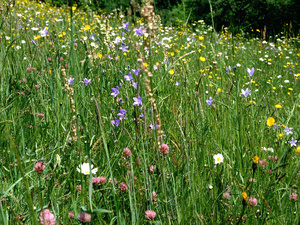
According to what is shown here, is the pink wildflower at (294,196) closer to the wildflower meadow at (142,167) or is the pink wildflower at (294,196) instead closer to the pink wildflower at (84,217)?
the wildflower meadow at (142,167)

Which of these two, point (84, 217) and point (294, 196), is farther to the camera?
point (294, 196)

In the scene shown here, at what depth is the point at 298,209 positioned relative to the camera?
999mm

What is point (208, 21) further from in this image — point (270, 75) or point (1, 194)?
point (1, 194)

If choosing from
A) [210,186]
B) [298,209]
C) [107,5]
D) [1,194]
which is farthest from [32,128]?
[107,5]

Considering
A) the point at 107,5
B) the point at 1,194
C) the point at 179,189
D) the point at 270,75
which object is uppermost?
the point at 107,5

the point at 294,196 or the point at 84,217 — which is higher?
the point at 84,217

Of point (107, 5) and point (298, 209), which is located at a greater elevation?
point (107, 5)

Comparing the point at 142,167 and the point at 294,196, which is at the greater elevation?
the point at 142,167

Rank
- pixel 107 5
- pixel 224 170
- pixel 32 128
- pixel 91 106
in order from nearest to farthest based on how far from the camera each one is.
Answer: pixel 224 170
pixel 32 128
pixel 91 106
pixel 107 5

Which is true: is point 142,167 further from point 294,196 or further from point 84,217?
point 294,196

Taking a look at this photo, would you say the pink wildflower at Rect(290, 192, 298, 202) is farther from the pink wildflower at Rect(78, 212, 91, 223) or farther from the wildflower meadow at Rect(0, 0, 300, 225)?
the pink wildflower at Rect(78, 212, 91, 223)

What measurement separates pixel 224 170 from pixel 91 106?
900mm

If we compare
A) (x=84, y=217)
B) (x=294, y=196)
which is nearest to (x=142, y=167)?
(x=84, y=217)

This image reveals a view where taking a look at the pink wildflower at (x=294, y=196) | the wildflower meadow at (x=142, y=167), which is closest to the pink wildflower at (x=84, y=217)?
the wildflower meadow at (x=142, y=167)
